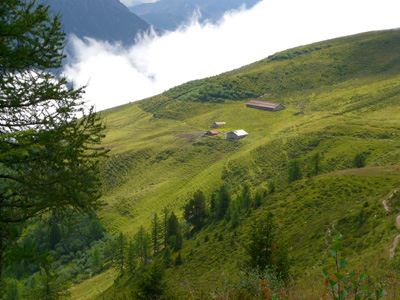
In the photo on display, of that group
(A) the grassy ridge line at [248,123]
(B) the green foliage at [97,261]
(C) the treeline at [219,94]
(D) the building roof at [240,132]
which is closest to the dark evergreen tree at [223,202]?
(A) the grassy ridge line at [248,123]

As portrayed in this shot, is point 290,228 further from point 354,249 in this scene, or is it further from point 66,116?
point 66,116

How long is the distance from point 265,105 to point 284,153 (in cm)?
6173

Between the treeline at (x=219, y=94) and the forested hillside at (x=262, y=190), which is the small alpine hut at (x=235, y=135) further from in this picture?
the treeline at (x=219, y=94)

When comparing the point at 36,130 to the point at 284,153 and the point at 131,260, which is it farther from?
the point at 284,153

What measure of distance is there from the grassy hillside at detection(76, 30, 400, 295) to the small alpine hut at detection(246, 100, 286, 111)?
19.2 feet

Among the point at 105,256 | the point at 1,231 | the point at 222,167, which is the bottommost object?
the point at 105,256

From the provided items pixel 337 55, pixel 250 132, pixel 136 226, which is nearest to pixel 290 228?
pixel 136 226

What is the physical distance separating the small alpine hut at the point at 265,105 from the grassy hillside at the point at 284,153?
5862 mm

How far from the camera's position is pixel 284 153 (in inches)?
3386

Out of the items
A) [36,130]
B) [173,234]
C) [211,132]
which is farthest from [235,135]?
[36,130]

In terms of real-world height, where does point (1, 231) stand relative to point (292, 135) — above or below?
above

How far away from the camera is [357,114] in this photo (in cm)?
10419

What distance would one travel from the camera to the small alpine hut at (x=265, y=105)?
136750 mm

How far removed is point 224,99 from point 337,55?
265 feet
